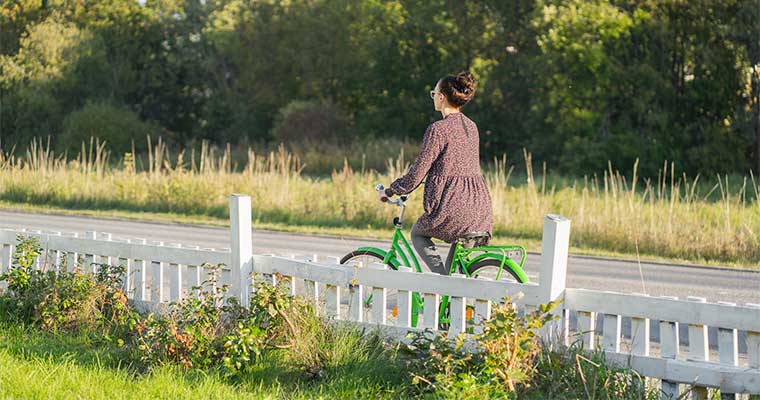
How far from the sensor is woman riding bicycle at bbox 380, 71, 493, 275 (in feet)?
23.3

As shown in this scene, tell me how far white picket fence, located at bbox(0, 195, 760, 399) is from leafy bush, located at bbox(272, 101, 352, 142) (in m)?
36.1

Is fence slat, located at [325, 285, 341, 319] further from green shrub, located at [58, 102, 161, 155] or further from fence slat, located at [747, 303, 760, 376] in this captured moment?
green shrub, located at [58, 102, 161, 155]

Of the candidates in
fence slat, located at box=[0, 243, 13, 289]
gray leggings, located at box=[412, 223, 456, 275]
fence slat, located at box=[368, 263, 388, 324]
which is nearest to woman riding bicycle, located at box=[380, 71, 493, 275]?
gray leggings, located at box=[412, 223, 456, 275]

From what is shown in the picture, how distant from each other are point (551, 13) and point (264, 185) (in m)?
17.0

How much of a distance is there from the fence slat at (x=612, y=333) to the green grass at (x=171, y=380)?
120 centimetres

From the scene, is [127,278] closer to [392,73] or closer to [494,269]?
[494,269]

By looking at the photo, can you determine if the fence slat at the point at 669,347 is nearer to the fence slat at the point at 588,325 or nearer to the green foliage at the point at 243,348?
the fence slat at the point at 588,325

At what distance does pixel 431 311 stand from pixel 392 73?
40.8 meters

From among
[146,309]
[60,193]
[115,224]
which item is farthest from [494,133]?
[146,309]

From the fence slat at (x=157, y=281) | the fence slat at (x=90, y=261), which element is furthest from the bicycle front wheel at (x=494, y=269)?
the fence slat at (x=90, y=261)

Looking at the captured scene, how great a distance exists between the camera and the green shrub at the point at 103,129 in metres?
46.6

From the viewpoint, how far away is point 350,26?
155 ft

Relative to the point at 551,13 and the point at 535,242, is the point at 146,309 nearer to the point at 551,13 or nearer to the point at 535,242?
the point at 535,242

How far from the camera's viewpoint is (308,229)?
18.8 metres
